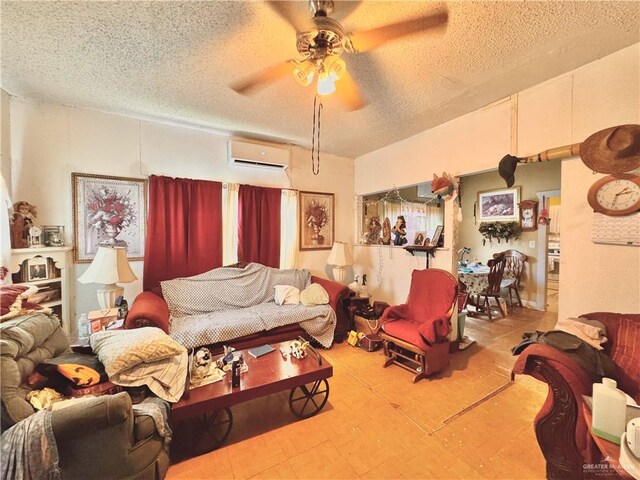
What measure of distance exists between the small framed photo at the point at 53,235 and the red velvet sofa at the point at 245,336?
916 millimetres

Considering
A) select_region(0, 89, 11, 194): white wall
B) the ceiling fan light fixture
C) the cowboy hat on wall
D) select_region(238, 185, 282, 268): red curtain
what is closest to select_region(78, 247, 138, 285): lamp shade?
select_region(0, 89, 11, 194): white wall

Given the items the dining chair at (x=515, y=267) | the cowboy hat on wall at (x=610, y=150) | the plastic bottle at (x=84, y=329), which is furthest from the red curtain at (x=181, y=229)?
the dining chair at (x=515, y=267)

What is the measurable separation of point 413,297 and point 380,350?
2.41 feet

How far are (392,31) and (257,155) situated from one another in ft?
7.56

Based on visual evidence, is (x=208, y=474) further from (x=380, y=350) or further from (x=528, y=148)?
(x=528, y=148)

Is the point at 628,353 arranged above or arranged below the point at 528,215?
below

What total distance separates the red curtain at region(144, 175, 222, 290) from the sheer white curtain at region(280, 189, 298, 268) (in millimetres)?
854

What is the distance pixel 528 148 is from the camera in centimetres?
227

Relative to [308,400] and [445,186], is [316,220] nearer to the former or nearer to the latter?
[445,186]

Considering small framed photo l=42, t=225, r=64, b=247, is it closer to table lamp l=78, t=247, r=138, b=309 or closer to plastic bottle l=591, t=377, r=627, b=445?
table lamp l=78, t=247, r=138, b=309

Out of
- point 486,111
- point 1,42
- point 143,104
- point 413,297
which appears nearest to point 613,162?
point 486,111

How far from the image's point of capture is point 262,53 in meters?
1.75

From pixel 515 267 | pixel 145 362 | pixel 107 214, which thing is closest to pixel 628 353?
pixel 145 362

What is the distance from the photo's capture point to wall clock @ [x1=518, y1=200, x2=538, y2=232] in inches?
169
